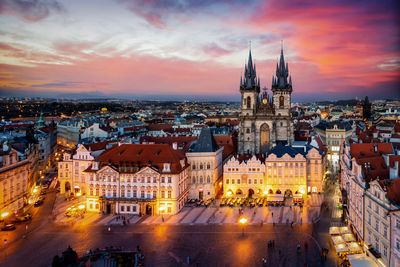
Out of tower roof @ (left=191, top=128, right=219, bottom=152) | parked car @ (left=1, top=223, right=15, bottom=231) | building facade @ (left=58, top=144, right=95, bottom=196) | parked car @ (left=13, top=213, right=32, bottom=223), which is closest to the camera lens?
parked car @ (left=1, top=223, right=15, bottom=231)

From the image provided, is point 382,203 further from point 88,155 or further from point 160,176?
point 88,155

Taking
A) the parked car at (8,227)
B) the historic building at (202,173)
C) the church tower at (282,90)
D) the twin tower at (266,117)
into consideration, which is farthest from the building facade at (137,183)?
the church tower at (282,90)

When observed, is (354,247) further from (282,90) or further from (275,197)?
(282,90)

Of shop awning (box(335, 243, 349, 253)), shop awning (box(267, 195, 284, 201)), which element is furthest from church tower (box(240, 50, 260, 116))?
shop awning (box(335, 243, 349, 253))

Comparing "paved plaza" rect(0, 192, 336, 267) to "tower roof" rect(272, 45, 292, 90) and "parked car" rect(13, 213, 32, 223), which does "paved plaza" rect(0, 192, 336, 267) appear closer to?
"parked car" rect(13, 213, 32, 223)

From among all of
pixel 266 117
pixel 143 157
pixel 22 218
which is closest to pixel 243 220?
pixel 143 157

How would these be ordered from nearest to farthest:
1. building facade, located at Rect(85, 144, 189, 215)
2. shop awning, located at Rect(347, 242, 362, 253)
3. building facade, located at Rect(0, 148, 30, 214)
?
shop awning, located at Rect(347, 242, 362, 253) → building facade, located at Rect(0, 148, 30, 214) → building facade, located at Rect(85, 144, 189, 215)
